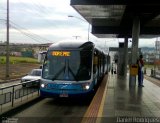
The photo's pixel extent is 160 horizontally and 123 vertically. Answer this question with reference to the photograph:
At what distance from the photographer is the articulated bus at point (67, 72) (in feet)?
57.9

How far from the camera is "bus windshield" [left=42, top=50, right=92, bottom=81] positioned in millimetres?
17859

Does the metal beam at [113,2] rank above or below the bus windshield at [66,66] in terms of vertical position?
above

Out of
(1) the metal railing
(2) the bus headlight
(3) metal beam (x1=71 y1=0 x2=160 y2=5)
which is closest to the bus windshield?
(2) the bus headlight

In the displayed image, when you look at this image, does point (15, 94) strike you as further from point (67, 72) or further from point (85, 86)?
point (85, 86)

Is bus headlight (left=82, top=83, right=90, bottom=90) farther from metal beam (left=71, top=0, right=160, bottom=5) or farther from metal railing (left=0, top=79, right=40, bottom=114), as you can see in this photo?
metal beam (left=71, top=0, right=160, bottom=5)

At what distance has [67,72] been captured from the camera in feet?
58.6

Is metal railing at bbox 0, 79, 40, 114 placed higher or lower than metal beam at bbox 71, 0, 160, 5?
lower

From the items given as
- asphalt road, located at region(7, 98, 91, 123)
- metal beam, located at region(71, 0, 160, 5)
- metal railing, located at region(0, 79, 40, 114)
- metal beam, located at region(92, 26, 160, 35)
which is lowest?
asphalt road, located at region(7, 98, 91, 123)

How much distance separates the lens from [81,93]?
17.8 meters

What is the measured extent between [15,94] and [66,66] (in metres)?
3.07

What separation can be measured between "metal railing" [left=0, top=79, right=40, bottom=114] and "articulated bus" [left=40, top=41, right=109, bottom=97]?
782 mm

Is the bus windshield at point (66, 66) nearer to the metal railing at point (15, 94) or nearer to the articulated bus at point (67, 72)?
the articulated bus at point (67, 72)

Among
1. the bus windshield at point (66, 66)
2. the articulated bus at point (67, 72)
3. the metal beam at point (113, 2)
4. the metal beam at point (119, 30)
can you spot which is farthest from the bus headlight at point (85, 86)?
the metal beam at point (119, 30)

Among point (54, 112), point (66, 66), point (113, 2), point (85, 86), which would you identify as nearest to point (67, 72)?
point (66, 66)
